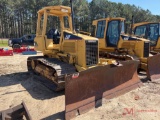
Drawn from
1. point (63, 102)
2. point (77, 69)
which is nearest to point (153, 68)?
point (77, 69)

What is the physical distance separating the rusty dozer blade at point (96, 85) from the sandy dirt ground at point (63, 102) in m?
0.18

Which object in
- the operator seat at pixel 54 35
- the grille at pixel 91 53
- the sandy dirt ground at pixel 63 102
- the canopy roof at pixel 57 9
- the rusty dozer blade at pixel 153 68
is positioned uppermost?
the canopy roof at pixel 57 9

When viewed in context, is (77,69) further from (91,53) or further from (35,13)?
(35,13)

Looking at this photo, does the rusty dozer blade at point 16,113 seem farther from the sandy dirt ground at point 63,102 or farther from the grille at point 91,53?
the grille at point 91,53

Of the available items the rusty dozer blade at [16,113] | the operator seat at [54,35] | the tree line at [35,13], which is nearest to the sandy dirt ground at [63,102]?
the rusty dozer blade at [16,113]

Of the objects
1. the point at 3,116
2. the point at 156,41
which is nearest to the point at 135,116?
the point at 3,116

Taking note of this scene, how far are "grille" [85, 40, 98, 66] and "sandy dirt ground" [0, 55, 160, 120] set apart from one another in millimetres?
1381

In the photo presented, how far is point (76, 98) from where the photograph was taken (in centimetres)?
496

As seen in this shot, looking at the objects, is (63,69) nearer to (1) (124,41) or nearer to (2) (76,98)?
(2) (76,98)

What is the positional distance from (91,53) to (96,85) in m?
1.44

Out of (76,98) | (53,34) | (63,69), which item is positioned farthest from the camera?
(53,34)

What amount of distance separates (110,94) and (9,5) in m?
49.6

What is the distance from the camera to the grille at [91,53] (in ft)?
21.5

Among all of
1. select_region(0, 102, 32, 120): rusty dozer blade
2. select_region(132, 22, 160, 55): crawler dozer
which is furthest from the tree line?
select_region(0, 102, 32, 120): rusty dozer blade
